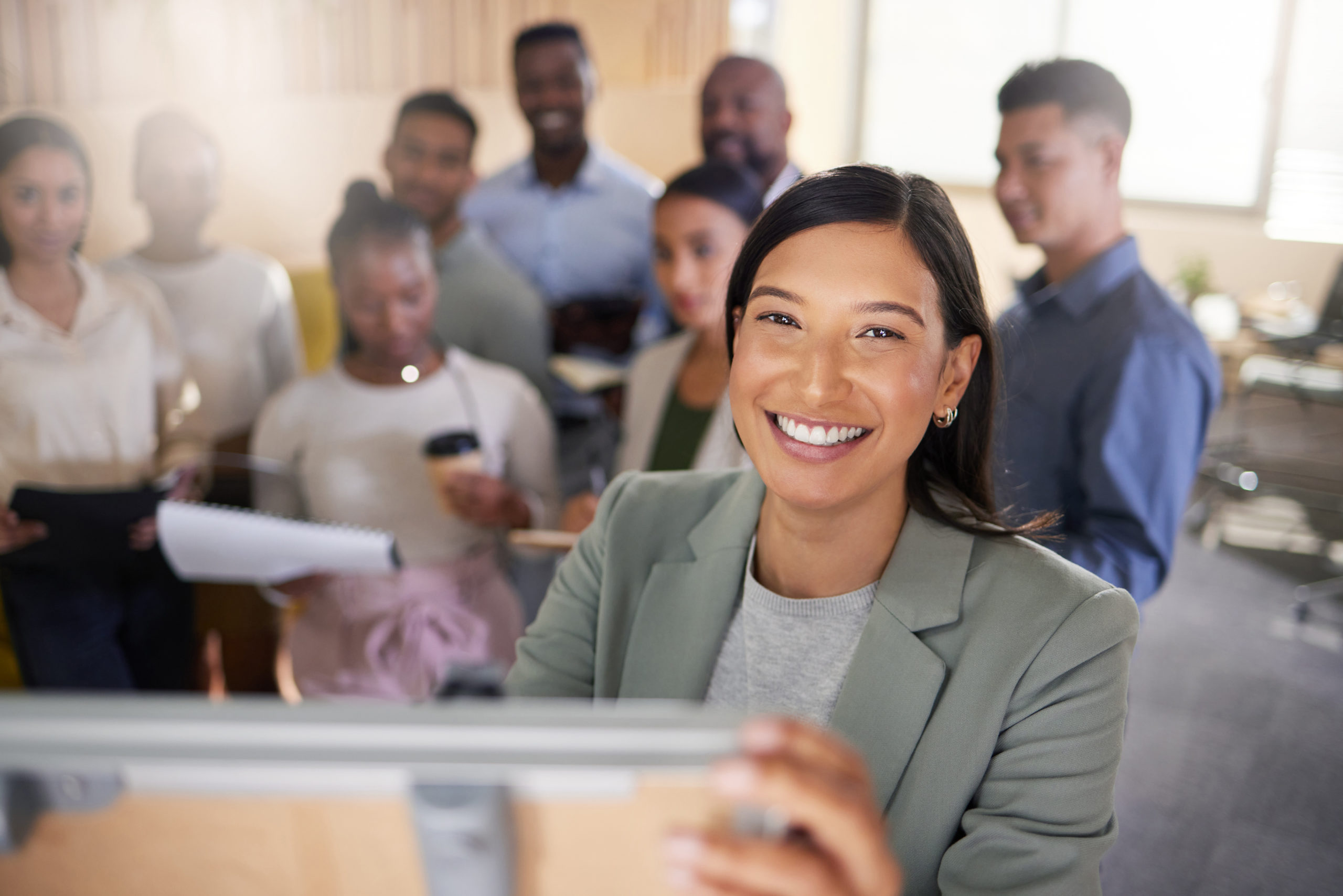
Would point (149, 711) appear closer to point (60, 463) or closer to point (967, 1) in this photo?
point (60, 463)

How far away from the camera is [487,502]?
224 cm

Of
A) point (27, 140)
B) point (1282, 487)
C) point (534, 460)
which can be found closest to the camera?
point (27, 140)

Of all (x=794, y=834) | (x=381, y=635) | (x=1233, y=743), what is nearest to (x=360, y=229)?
(x=381, y=635)

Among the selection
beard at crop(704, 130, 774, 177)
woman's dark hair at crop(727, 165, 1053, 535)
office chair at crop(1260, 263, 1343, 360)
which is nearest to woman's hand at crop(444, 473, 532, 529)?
beard at crop(704, 130, 774, 177)

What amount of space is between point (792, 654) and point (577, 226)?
1771 mm

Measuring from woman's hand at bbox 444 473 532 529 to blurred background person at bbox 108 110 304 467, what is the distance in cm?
45

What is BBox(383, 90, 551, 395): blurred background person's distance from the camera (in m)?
2.38

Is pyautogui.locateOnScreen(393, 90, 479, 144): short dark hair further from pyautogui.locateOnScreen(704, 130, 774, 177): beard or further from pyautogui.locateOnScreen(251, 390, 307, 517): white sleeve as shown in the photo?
pyautogui.locateOnScreen(251, 390, 307, 517): white sleeve

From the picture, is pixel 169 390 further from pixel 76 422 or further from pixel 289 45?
pixel 289 45

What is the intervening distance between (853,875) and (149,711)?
330 mm

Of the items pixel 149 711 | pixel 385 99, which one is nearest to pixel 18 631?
pixel 385 99

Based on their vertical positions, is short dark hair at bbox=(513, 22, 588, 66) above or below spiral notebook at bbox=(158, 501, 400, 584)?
above

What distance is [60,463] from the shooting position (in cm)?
187

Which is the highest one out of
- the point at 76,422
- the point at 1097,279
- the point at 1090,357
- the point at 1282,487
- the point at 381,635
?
the point at 1097,279
